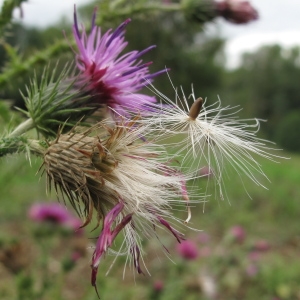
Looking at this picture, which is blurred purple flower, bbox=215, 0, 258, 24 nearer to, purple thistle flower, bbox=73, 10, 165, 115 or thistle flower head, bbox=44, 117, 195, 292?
purple thistle flower, bbox=73, 10, 165, 115

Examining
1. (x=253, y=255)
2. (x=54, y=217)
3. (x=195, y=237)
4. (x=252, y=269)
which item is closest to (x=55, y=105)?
(x=54, y=217)

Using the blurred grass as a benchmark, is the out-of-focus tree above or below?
below

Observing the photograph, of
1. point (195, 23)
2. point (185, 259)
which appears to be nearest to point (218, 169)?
point (195, 23)

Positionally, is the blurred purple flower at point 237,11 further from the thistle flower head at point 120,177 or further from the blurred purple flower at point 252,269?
the blurred purple flower at point 252,269

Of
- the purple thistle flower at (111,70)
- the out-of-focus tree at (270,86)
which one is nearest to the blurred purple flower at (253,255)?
the purple thistle flower at (111,70)

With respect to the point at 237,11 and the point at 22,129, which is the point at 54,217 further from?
the point at 22,129

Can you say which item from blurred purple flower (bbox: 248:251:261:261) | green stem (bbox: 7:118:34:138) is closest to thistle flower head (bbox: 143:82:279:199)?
green stem (bbox: 7:118:34:138)

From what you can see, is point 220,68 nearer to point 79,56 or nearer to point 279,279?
point 279,279
